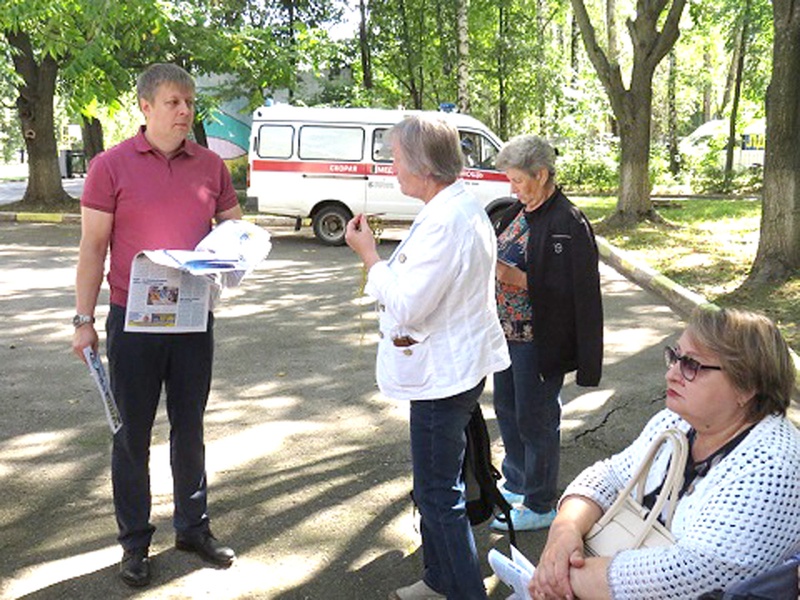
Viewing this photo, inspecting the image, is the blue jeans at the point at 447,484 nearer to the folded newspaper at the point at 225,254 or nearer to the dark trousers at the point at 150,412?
the folded newspaper at the point at 225,254

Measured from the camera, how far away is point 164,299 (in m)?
3.37

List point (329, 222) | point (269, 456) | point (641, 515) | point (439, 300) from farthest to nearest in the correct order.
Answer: point (329, 222)
point (269, 456)
point (439, 300)
point (641, 515)

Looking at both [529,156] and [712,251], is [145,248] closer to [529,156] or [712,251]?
[529,156]

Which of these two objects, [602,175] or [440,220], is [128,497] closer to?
[440,220]

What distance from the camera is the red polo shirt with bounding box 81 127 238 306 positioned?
3.33 meters

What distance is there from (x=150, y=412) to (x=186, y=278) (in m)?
0.55

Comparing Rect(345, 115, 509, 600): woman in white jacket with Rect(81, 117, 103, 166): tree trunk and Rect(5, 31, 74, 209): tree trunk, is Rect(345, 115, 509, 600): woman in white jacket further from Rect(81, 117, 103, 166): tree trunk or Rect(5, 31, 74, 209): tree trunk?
Rect(81, 117, 103, 166): tree trunk

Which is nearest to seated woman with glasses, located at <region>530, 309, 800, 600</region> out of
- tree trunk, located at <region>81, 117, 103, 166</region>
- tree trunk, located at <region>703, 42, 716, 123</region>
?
tree trunk, located at <region>81, 117, 103, 166</region>

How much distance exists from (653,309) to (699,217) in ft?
30.2

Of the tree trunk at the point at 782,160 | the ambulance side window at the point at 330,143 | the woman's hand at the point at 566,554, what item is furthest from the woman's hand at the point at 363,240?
the ambulance side window at the point at 330,143

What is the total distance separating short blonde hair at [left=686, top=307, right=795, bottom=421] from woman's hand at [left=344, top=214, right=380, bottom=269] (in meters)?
1.12

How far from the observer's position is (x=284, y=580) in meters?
3.61

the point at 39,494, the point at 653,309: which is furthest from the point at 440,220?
the point at 653,309

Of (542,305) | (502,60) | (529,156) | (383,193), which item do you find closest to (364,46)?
(502,60)
